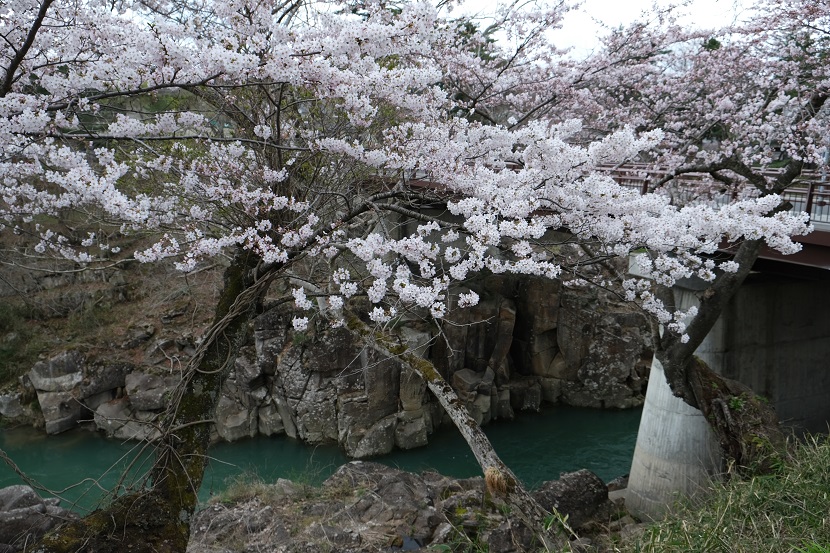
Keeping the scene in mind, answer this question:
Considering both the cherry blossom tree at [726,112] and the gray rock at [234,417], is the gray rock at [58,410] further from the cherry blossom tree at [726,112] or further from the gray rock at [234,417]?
the cherry blossom tree at [726,112]

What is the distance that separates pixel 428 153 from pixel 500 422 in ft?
34.7

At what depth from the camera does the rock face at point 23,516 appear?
6598 millimetres

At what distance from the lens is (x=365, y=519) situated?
7.06 metres

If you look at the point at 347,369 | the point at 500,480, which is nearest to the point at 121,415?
the point at 347,369

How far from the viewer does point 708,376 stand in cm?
837

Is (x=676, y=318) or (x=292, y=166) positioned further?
(x=676, y=318)

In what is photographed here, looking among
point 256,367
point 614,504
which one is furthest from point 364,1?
point 256,367

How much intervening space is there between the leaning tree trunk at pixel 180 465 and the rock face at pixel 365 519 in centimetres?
211

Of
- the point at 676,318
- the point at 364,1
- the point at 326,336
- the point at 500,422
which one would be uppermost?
the point at 364,1

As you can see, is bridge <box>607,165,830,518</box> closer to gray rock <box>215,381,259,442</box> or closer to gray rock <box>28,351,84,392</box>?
gray rock <box>215,381,259,442</box>

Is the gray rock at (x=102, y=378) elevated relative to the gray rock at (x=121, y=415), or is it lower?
elevated

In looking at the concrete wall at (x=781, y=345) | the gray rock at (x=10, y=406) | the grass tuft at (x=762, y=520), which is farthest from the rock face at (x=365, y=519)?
the gray rock at (x=10, y=406)

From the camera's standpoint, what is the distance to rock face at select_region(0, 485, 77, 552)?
660cm

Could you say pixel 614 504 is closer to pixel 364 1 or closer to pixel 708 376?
pixel 708 376
